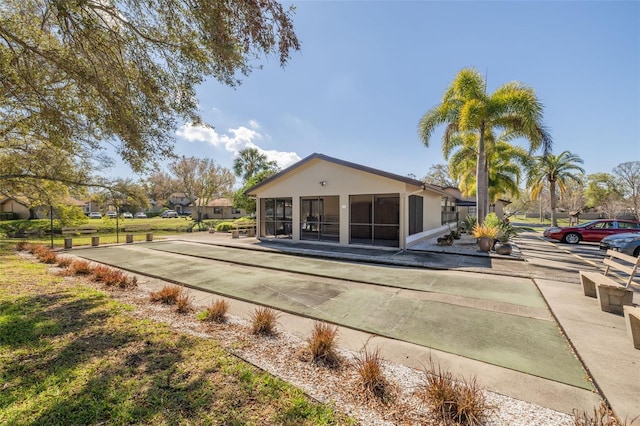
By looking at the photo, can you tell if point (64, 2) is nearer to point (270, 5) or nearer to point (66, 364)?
point (270, 5)

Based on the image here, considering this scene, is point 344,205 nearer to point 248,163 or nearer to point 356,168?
point 356,168

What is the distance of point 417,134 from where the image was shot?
15.0m

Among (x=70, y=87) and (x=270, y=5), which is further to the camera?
(x=70, y=87)

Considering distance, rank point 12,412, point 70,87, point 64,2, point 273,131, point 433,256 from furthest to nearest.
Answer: point 273,131 < point 433,256 < point 70,87 < point 64,2 < point 12,412

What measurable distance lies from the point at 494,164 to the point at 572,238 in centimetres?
948

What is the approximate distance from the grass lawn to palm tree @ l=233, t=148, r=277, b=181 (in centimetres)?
3088

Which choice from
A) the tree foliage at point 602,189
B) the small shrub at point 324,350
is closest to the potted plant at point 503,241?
the small shrub at point 324,350

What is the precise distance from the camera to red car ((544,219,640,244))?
13333 mm

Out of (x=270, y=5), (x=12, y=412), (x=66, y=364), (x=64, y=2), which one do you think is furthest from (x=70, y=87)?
(x=12, y=412)

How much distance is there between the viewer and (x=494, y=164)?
2219 centimetres

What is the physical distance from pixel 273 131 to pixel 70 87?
14.5 metres

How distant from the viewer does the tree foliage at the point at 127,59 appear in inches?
171

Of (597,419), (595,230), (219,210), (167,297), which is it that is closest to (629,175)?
(595,230)

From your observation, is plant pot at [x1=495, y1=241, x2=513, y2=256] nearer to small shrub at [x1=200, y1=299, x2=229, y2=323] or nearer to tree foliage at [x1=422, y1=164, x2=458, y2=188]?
small shrub at [x1=200, y1=299, x2=229, y2=323]
